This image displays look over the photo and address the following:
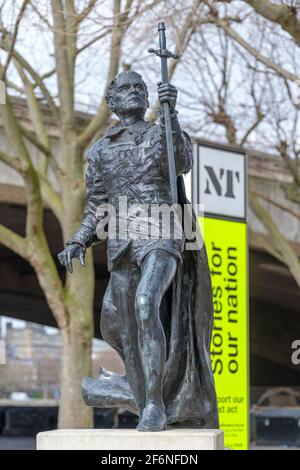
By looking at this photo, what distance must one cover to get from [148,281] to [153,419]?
0.88 meters

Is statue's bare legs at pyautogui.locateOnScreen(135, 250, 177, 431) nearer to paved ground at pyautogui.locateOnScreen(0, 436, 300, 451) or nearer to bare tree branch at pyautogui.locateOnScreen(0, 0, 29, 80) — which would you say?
bare tree branch at pyautogui.locateOnScreen(0, 0, 29, 80)

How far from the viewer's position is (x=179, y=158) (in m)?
7.76

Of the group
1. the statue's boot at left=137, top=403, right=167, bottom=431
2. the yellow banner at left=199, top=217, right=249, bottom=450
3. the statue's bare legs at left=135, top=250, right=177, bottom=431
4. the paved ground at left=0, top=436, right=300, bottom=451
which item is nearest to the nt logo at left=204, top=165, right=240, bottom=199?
the yellow banner at left=199, top=217, right=249, bottom=450

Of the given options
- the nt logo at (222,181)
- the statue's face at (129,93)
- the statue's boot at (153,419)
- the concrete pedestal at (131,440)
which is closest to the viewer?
the concrete pedestal at (131,440)

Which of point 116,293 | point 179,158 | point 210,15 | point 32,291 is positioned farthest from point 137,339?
point 32,291

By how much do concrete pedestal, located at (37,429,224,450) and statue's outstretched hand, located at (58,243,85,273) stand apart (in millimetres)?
1154

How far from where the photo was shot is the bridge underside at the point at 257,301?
34719 millimetres

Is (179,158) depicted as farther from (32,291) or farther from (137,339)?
(32,291)

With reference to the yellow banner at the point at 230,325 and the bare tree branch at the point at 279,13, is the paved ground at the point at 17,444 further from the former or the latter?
the bare tree branch at the point at 279,13

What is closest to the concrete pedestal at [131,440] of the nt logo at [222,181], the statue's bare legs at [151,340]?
the statue's bare legs at [151,340]

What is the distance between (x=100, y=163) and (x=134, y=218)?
53cm

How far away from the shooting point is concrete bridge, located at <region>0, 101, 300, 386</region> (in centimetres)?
2733

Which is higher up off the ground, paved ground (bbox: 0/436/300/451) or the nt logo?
the nt logo

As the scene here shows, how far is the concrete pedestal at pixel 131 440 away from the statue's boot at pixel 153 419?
61mm
